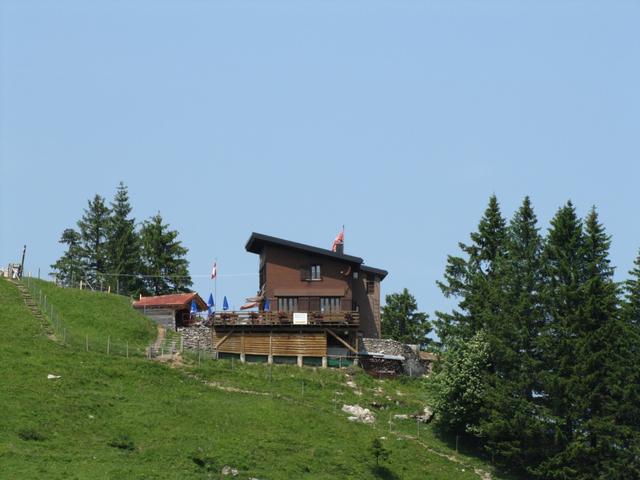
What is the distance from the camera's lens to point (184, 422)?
215 ft

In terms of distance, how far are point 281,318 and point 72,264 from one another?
49.4 metres

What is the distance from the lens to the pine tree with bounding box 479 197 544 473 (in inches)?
2648

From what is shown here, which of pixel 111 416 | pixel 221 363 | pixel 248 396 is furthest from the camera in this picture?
pixel 221 363

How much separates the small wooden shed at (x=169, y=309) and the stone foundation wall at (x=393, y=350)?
1832 cm

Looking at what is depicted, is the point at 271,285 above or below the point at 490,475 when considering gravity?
above

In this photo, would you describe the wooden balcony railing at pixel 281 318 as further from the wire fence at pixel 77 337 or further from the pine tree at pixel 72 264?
the pine tree at pixel 72 264

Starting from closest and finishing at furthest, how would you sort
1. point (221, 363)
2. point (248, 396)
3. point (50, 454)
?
1. point (50, 454)
2. point (248, 396)
3. point (221, 363)

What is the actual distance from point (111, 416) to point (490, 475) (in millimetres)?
22602

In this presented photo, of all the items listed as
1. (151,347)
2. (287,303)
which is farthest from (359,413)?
(151,347)

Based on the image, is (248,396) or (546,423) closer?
(546,423)

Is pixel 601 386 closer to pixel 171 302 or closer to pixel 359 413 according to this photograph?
pixel 359 413

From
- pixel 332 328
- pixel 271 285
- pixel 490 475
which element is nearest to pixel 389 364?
pixel 332 328

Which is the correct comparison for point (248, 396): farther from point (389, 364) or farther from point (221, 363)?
point (389, 364)

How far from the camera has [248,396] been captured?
238 ft
